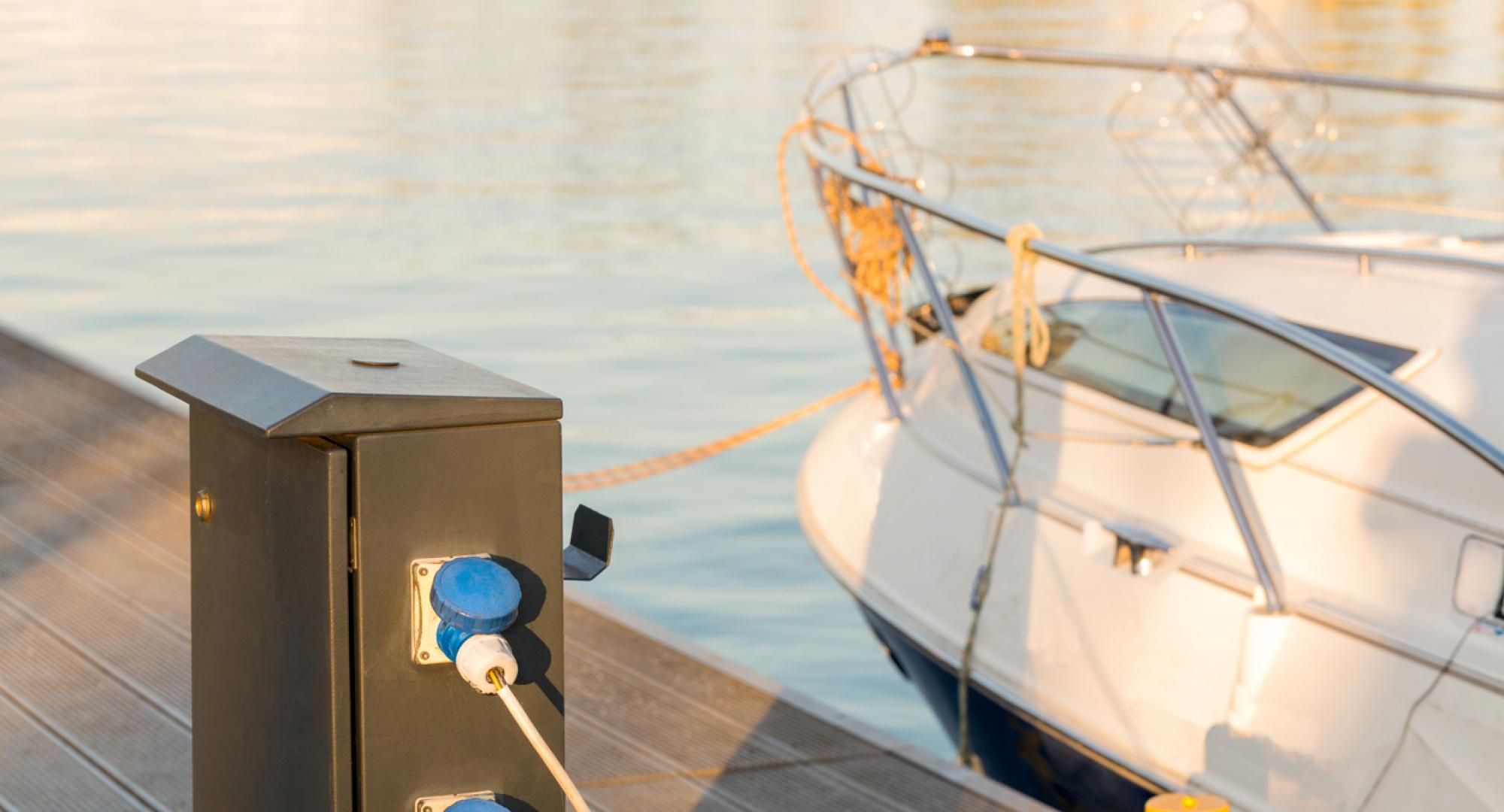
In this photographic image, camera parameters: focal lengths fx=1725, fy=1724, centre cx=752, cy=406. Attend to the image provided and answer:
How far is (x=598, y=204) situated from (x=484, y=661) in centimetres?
1312

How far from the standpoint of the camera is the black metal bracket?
211 cm

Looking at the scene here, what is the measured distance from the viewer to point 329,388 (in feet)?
6.15

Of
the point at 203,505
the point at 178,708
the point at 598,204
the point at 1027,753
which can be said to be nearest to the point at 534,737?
the point at 203,505

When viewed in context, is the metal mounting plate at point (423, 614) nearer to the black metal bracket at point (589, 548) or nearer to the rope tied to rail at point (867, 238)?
the black metal bracket at point (589, 548)

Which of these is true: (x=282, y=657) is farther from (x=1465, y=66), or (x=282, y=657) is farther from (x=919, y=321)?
(x=1465, y=66)

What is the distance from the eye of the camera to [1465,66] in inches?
903

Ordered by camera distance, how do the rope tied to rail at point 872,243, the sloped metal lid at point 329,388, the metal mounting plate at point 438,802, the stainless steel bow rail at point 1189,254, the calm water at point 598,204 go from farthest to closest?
the calm water at point 598,204, the rope tied to rail at point 872,243, the stainless steel bow rail at point 1189,254, the metal mounting plate at point 438,802, the sloped metal lid at point 329,388

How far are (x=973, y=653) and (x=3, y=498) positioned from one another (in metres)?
2.87

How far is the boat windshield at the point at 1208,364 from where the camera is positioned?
12.5 ft

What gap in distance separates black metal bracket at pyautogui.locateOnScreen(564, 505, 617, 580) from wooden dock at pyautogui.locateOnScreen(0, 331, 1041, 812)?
52.1 inches

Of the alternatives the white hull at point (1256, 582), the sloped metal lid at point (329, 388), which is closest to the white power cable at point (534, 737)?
the sloped metal lid at point (329, 388)

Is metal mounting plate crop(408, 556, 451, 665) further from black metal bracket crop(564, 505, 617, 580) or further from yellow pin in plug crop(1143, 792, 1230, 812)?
yellow pin in plug crop(1143, 792, 1230, 812)

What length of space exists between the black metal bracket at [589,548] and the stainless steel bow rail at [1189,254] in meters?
1.64

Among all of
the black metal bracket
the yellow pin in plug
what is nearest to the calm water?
the yellow pin in plug
